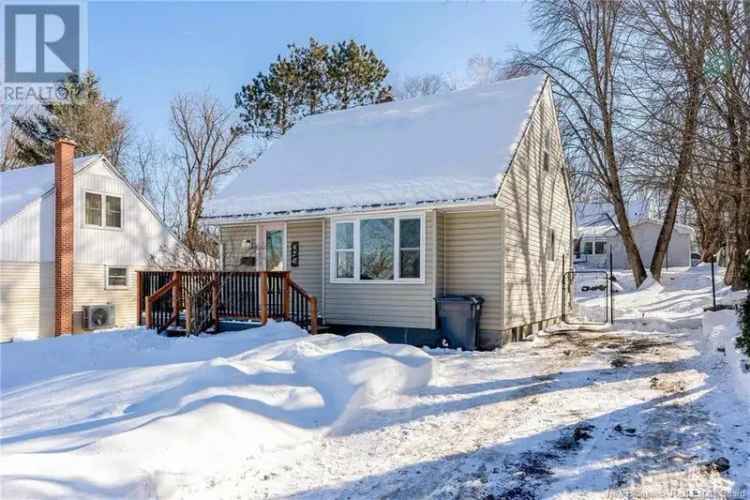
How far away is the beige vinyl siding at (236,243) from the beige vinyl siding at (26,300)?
882cm

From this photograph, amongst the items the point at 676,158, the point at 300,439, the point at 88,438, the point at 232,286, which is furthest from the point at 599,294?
the point at 88,438

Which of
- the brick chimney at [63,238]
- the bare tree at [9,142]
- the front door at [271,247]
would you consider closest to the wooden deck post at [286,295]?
the front door at [271,247]

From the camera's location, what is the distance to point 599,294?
73.9 feet

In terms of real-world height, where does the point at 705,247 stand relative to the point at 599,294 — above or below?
above

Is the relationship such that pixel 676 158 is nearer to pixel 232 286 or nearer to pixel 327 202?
pixel 327 202

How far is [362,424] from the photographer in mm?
5520

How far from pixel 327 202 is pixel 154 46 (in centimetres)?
712

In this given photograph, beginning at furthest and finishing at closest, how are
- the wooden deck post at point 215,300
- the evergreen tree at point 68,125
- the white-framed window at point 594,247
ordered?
the white-framed window at point 594,247 → the evergreen tree at point 68,125 → the wooden deck post at point 215,300

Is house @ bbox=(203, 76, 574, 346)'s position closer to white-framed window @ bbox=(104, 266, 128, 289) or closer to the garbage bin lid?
the garbage bin lid

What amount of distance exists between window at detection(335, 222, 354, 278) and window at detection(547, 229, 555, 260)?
5.89 meters

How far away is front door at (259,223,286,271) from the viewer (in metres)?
12.6

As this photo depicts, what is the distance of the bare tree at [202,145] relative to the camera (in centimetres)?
3200

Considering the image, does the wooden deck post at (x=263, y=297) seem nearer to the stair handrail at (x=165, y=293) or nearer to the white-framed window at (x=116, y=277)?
the stair handrail at (x=165, y=293)

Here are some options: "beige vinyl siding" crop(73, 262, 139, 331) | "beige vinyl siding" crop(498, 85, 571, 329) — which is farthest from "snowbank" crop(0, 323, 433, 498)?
"beige vinyl siding" crop(73, 262, 139, 331)
